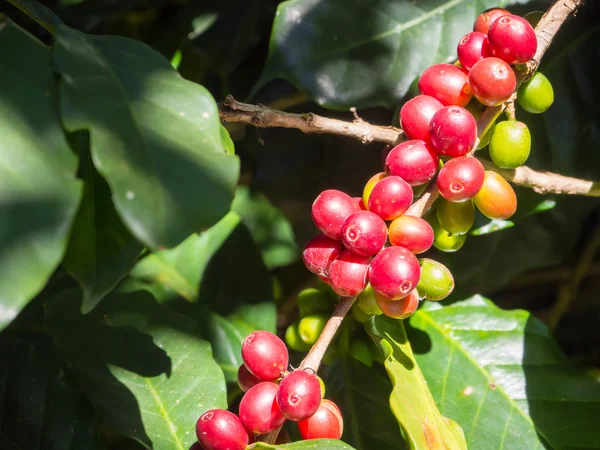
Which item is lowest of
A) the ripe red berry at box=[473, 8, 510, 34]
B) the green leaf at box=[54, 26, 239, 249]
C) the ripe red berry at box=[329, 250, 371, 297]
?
the ripe red berry at box=[329, 250, 371, 297]

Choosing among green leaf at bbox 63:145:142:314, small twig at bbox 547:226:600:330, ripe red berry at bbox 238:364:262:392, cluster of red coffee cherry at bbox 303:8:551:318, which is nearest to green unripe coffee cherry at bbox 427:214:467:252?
cluster of red coffee cherry at bbox 303:8:551:318

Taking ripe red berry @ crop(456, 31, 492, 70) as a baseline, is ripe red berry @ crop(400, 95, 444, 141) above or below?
below

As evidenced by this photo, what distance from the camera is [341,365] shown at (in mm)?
1133

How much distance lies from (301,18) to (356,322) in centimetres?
51

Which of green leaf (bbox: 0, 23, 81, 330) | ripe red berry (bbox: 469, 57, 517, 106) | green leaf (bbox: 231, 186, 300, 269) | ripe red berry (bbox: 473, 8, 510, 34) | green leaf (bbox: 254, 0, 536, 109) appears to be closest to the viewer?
green leaf (bbox: 0, 23, 81, 330)

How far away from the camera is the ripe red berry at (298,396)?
2.35ft

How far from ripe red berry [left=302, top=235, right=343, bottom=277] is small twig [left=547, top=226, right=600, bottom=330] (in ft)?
2.77

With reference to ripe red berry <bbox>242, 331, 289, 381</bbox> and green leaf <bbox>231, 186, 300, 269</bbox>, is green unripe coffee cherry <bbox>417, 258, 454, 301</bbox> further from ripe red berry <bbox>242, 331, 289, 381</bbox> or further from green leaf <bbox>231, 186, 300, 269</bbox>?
green leaf <bbox>231, 186, 300, 269</bbox>

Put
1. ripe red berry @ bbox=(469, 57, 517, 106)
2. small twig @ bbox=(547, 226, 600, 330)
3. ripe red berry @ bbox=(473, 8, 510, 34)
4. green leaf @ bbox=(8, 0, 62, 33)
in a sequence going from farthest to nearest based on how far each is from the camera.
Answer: small twig @ bbox=(547, 226, 600, 330)
ripe red berry @ bbox=(473, 8, 510, 34)
ripe red berry @ bbox=(469, 57, 517, 106)
green leaf @ bbox=(8, 0, 62, 33)

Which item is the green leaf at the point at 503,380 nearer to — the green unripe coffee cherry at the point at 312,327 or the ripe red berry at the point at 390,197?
the green unripe coffee cherry at the point at 312,327

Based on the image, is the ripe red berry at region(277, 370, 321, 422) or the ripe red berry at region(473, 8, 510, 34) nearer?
the ripe red berry at region(277, 370, 321, 422)

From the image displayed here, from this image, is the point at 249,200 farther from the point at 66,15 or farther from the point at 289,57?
the point at 66,15

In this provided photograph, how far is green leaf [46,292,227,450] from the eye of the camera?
94cm

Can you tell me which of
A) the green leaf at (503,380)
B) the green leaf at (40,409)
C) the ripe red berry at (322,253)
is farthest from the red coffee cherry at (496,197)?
the green leaf at (40,409)
